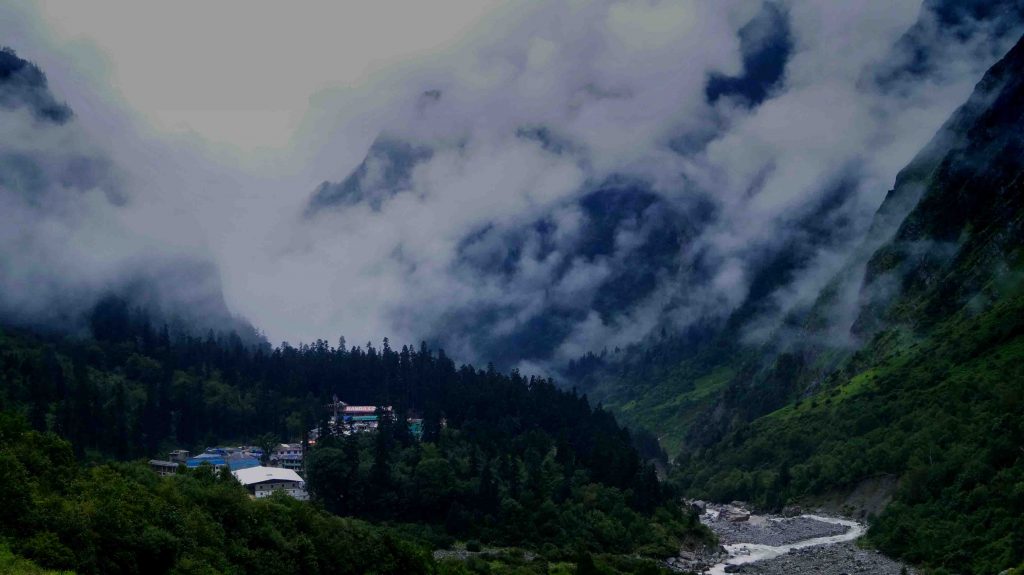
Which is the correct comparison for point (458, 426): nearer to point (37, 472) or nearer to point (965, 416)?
point (965, 416)

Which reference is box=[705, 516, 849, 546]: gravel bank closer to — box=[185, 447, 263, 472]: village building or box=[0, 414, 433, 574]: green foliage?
box=[185, 447, 263, 472]: village building

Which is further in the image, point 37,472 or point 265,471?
point 265,471

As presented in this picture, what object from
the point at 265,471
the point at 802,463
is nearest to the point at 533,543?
the point at 265,471

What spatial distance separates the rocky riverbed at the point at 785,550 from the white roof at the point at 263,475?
58639mm

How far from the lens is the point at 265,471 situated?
132625 mm

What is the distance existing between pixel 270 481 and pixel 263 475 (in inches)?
81.5

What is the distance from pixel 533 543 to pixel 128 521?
3157 inches

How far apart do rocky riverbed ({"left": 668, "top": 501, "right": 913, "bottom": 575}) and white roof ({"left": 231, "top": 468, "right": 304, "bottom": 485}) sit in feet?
192

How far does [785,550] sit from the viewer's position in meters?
132

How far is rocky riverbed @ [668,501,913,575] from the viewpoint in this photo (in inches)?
4508

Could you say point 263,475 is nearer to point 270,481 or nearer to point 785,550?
point 270,481

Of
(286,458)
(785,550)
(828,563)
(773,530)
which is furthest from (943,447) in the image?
(286,458)

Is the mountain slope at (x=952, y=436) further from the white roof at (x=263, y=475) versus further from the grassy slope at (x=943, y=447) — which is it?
the white roof at (x=263, y=475)

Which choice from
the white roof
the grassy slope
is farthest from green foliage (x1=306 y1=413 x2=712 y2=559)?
the grassy slope
